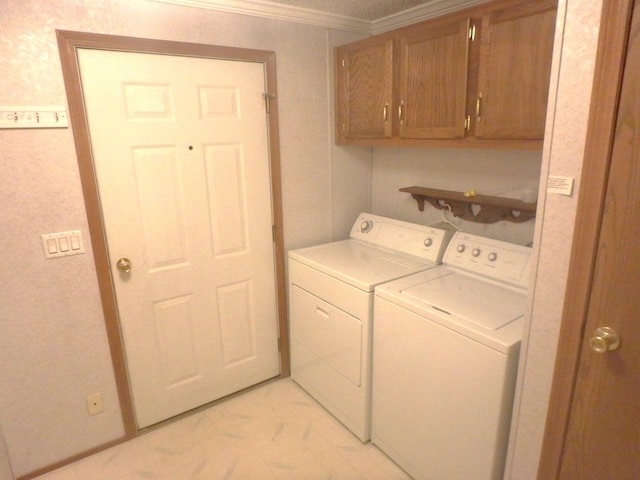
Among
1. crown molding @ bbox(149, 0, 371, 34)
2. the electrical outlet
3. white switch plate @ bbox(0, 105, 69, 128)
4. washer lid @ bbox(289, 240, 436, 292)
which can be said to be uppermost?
crown molding @ bbox(149, 0, 371, 34)

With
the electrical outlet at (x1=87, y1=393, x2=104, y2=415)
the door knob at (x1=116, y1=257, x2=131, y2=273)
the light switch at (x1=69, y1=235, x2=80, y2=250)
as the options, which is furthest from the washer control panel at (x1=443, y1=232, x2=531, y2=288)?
the electrical outlet at (x1=87, y1=393, x2=104, y2=415)

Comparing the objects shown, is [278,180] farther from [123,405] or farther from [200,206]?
[123,405]

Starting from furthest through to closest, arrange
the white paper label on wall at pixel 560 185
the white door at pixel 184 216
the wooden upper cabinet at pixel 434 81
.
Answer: the white door at pixel 184 216 → the wooden upper cabinet at pixel 434 81 → the white paper label on wall at pixel 560 185

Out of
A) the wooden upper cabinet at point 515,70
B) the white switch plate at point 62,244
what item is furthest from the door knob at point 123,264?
the wooden upper cabinet at point 515,70

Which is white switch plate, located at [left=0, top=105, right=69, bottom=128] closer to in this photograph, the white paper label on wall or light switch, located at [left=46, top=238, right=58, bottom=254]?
light switch, located at [left=46, top=238, right=58, bottom=254]

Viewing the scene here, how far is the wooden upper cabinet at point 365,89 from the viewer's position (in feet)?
7.00

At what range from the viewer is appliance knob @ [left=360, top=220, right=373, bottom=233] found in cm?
262

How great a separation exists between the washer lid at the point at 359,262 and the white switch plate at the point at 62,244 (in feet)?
3.67

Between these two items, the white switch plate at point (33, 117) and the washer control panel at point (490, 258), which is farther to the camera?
the washer control panel at point (490, 258)

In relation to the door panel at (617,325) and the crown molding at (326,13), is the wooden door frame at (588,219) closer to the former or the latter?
the door panel at (617,325)

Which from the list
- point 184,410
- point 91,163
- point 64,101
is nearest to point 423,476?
point 184,410

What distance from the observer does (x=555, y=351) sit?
1.25 m

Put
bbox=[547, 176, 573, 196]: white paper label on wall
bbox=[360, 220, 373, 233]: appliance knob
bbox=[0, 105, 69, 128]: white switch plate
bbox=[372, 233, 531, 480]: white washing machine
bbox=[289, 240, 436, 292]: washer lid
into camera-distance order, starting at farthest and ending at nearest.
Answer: bbox=[360, 220, 373, 233]: appliance knob → bbox=[289, 240, 436, 292]: washer lid → bbox=[0, 105, 69, 128]: white switch plate → bbox=[372, 233, 531, 480]: white washing machine → bbox=[547, 176, 573, 196]: white paper label on wall

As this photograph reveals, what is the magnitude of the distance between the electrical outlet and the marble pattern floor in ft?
0.81
